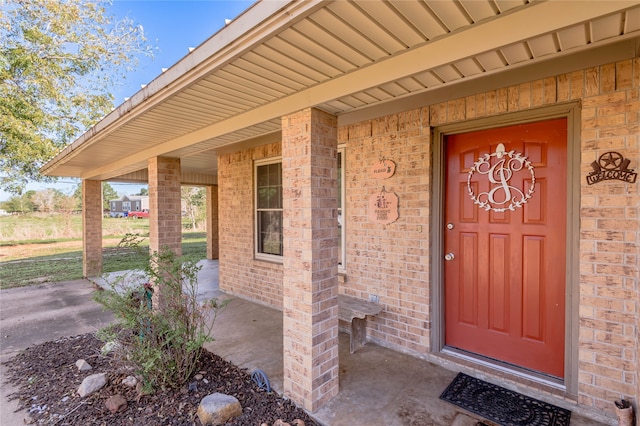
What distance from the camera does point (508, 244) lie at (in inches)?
107

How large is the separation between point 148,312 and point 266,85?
86.0 inches

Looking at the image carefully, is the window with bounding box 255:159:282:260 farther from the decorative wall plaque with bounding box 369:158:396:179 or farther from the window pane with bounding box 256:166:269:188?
the decorative wall plaque with bounding box 369:158:396:179

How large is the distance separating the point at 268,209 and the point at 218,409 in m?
3.17

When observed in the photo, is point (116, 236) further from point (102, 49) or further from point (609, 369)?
point (609, 369)

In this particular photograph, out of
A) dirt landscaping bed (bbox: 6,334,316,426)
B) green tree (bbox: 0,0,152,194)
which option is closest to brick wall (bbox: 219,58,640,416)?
dirt landscaping bed (bbox: 6,334,316,426)

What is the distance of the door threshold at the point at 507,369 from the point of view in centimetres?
245

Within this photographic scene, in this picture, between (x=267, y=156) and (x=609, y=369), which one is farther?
(x=267, y=156)

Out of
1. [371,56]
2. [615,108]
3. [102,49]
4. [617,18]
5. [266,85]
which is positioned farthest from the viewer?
[102,49]

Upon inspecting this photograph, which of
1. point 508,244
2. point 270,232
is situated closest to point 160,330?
point 270,232

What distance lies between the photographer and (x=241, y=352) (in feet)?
11.0

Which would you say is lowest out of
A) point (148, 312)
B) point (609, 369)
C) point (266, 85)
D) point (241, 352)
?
point (241, 352)

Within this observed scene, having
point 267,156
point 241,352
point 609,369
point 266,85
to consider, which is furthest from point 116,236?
point 609,369

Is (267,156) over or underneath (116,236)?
over

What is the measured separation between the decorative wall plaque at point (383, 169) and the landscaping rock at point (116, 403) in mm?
3061
